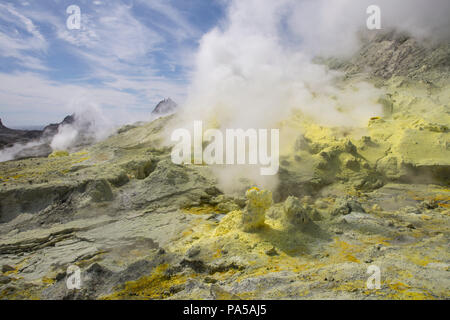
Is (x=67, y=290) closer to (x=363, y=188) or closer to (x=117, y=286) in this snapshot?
(x=117, y=286)

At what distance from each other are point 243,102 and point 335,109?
393 cm

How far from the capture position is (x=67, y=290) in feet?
11.8

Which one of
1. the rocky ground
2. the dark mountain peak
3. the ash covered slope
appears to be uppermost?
the dark mountain peak

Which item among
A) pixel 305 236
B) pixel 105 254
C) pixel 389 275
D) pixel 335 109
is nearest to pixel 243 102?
pixel 335 109

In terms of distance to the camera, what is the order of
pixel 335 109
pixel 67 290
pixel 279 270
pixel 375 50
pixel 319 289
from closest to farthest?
pixel 319 289 < pixel 67 290 < pixel 279 270 < pixel 335 109 < pixel 375 50

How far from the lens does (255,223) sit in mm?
5270

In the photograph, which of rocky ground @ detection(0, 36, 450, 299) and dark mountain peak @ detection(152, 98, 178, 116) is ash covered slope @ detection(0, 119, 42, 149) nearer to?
dark mountain peak @ detection(152, 98, 178, 116)

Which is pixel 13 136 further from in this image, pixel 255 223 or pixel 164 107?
pixel 255 223

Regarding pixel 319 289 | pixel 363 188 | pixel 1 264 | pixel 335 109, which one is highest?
pixel 335 109

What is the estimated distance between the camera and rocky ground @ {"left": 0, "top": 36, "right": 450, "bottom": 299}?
3.60 meters

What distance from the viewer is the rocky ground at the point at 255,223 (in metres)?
3.60

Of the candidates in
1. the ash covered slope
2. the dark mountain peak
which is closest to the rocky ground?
the ash covered slope

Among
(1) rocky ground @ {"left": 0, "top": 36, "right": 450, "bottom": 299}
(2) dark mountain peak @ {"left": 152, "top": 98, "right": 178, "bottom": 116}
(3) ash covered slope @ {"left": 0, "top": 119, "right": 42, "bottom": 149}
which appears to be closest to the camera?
(1) rocky ground @ {"left": 0, "top": 36, "right": 450, "bottom": 299}

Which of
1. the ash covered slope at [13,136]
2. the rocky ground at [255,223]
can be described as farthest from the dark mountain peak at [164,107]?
the rocky ground at [255,223]
